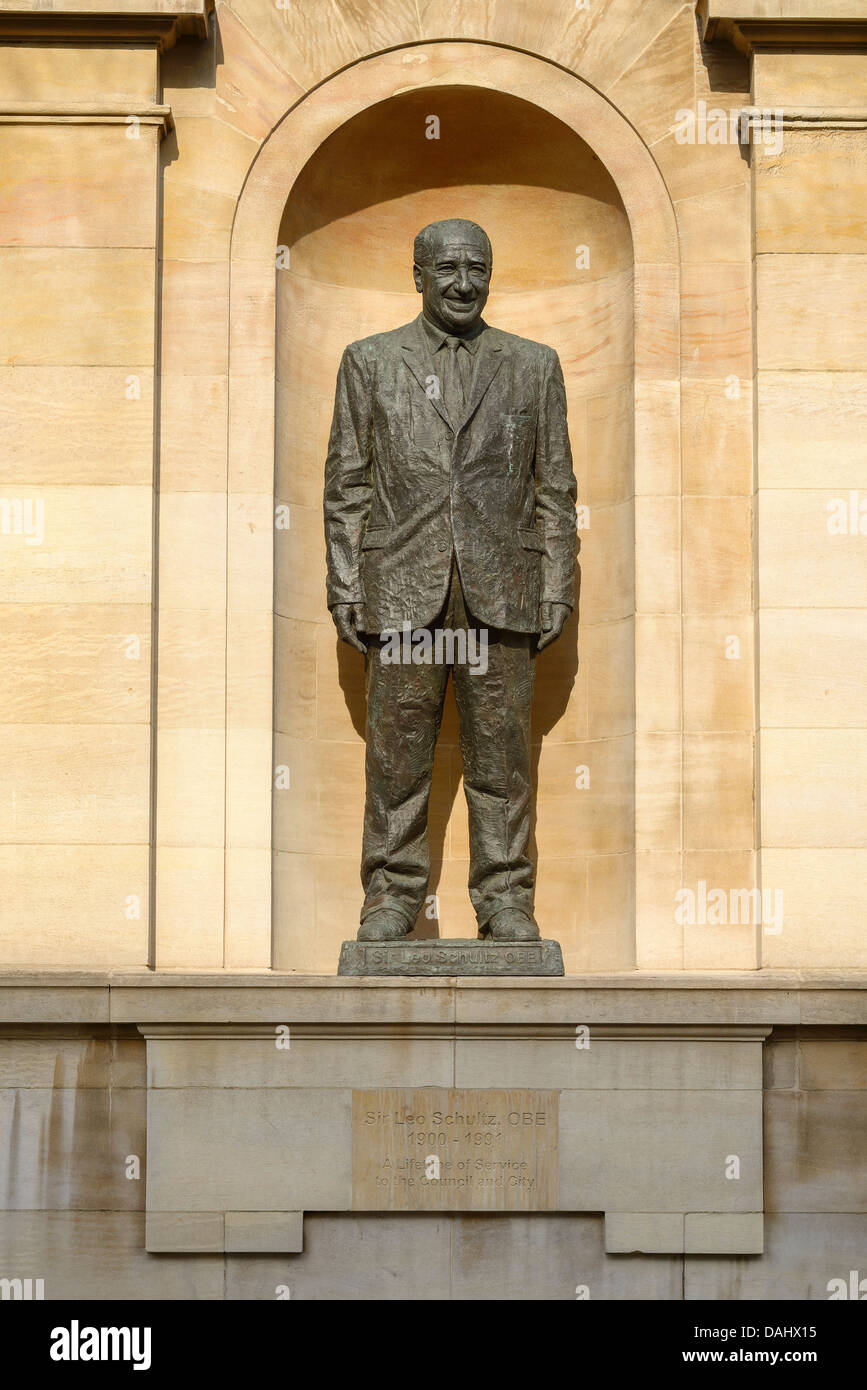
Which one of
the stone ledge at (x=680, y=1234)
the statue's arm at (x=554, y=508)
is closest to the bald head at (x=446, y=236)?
the statue's arm at (x=554, y=508)

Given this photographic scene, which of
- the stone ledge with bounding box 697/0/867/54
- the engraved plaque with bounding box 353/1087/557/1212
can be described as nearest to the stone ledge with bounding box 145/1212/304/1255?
the engraved plaque with bounding box 353/1087/557/1212

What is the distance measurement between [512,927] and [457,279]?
3614 mm

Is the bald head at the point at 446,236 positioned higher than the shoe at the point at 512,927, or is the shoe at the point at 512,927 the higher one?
the bald head at the point at 446,236

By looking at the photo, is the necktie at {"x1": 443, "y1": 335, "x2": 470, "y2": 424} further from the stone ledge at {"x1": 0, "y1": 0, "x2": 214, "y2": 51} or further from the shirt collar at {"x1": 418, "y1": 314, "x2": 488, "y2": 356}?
the stone ledge at {"x1": 0, "y1": 0, "x2": 214, "y2": 51}

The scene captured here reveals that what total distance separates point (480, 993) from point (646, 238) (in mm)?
4737

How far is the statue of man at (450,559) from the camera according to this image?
516 inches

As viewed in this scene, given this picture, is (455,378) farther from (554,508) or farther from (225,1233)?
(225,1233)

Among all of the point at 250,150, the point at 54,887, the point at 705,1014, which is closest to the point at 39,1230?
the point at 54,887

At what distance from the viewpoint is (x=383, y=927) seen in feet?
42.1

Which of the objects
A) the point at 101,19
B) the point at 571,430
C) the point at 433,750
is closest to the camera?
the point at 433,750

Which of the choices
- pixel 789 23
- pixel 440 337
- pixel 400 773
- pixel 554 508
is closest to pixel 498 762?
pixel 400 773

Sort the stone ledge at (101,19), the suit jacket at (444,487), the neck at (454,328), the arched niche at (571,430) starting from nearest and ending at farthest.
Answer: the suit jacket at (444,487), the neck at (454,328), the stone ledge at (101,19), the arched niche at (571,430)

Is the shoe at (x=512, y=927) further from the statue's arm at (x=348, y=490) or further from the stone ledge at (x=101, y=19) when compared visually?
the stone ledge at (x=101, y=19)

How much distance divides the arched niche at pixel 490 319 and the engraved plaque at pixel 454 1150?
6.08 ft
